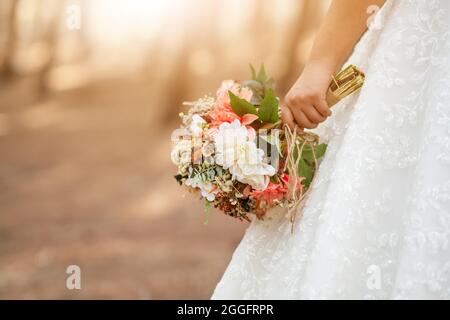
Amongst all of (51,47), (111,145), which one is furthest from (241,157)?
(51,47)

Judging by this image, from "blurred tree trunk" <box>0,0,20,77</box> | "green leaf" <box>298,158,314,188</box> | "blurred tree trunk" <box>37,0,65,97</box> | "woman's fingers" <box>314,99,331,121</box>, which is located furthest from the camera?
"blurred tree trunk" <box>37,0,65,97</box>

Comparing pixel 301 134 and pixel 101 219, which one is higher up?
pixel 101 219

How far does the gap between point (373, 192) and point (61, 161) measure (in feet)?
32.0

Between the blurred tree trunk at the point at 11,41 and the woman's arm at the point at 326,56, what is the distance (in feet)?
60.0

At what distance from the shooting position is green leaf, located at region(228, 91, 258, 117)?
81.7 inches

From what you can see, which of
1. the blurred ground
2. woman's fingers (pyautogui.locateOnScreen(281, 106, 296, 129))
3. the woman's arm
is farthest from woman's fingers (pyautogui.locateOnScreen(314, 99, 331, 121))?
the blurred ground

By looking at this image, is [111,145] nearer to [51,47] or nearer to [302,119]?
[51,47]

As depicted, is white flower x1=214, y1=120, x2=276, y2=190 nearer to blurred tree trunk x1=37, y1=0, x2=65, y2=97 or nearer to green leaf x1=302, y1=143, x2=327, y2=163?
green leaf x1=302, y1=143, x2=327, y2=163

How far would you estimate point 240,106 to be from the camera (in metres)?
2.09

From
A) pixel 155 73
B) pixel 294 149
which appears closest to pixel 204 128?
pixel 294 149

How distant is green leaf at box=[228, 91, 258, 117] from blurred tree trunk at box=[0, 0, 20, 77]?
18.1 metres

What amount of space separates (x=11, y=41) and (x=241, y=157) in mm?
19431

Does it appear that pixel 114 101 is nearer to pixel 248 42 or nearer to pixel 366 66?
pixel 248 42

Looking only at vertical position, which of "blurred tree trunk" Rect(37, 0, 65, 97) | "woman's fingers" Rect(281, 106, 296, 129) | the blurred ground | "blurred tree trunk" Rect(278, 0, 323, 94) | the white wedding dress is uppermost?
"blurred tree trunk" Rect(37, 0, 65, 97)
